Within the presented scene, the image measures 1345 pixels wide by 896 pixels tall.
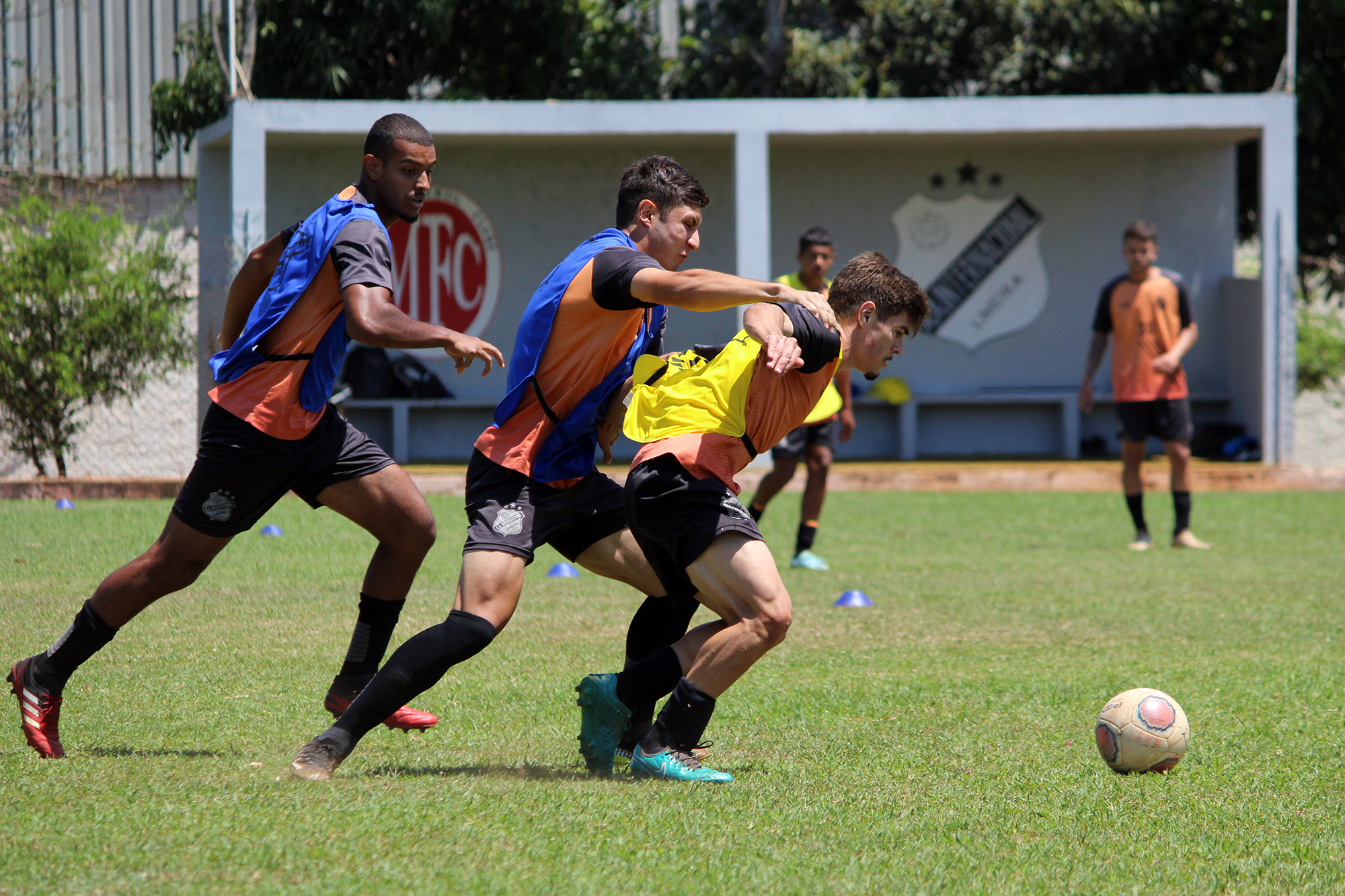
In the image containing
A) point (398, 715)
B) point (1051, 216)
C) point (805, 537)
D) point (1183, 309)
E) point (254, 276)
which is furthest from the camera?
point (1051, 216)

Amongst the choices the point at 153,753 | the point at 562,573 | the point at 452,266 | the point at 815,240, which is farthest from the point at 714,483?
the point at 452,266

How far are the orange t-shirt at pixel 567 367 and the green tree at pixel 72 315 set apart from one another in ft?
33.2

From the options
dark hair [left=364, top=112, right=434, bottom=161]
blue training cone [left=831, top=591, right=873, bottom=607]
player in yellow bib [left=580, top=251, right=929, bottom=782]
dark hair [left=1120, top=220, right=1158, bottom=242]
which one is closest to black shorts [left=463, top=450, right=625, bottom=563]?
player in yellow bib [left=580, top=251, right=929, bottom=782]

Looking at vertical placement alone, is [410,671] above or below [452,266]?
below

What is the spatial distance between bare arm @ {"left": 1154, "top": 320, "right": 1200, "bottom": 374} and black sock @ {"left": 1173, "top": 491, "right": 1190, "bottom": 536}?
884mm

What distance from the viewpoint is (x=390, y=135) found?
13.8ft

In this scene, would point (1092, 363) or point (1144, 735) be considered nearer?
point (1144, 735)

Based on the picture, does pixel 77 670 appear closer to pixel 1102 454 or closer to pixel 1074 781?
pixel 1074 781

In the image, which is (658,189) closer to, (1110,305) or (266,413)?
(266,413)

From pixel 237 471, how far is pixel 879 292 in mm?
1941

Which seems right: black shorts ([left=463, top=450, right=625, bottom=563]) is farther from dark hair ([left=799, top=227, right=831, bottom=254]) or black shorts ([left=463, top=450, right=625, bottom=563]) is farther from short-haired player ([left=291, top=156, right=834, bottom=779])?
dark hair ([left=799, top=227, right=831, bottom=254])

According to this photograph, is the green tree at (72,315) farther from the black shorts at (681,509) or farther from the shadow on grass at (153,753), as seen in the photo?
the black shorts at (681,509)

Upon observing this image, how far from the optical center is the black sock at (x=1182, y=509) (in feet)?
33.3

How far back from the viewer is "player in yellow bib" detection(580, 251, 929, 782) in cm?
380
